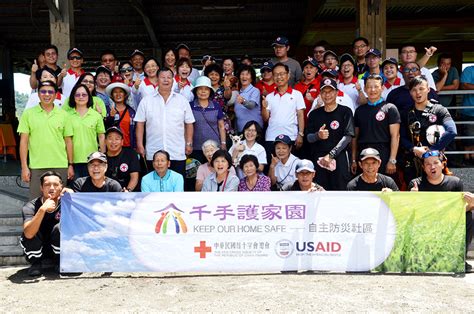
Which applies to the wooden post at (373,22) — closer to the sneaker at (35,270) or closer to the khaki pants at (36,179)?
the khaki pants at (36,179)

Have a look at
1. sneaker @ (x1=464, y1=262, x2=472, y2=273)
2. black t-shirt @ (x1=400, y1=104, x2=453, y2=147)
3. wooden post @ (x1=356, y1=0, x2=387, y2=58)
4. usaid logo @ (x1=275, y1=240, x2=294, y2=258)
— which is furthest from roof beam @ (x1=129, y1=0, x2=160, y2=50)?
sneaker @ (x1=464, y1=262, x2=472, y2=273)

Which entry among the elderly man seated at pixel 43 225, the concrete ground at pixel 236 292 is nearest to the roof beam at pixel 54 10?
the elderly man seated at pixel 43 225

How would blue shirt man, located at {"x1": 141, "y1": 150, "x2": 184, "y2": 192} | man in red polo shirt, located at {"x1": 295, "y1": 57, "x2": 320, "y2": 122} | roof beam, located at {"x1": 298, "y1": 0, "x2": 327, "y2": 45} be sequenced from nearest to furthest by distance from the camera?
blue shirt man, located at {"x1": 141, "y1": 150, "x2": 184, "y2": 192} < man in red polo shirt, located at {"x1": 295, "y1": 57, "x2": 320, "y2": 122} < roof beam, located at {"x1": 298, "y1": 0, "x2": 327, "y2": 45}

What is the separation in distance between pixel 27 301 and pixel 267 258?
2211 mm

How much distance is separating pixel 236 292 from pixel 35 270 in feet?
7.03

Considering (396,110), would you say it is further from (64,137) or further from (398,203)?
(64,137)

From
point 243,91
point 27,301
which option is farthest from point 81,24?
point 27,301

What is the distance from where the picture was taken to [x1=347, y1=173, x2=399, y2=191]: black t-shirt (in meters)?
5.43

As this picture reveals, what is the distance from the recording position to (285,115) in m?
6.26

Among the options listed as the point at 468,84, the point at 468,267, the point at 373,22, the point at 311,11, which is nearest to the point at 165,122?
the point at 468,267

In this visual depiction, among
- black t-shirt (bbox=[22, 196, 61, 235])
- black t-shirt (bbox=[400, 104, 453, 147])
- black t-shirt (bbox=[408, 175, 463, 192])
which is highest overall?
black t-shirt (bbox=[400, 104, 453, 147])

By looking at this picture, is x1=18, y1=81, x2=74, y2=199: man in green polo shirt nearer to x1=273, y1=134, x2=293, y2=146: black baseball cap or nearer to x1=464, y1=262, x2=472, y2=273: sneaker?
x1=273, y1=134, x2=293, y2=146: black baseball cap

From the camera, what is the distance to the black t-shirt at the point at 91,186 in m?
5.45

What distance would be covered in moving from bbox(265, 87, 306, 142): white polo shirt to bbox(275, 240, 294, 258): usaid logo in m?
1.53
